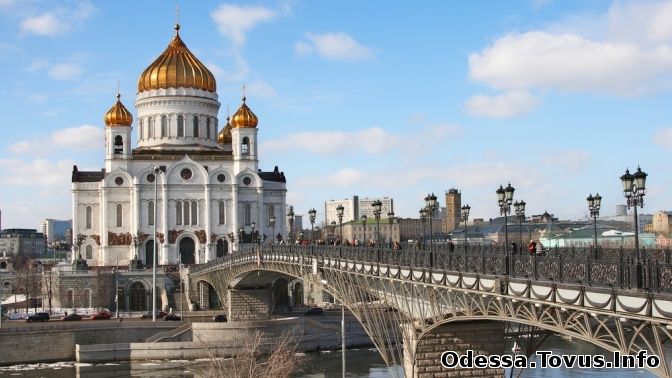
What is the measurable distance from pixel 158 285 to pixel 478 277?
168 feet

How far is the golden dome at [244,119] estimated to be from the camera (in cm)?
8288

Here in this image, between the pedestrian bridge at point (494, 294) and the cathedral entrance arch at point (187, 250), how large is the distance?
3915 cm

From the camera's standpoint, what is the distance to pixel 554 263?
709 inches

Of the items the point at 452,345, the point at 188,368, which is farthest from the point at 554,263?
the point at 188,368

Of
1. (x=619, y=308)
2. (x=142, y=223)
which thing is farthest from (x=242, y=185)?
(x=619, y=308)

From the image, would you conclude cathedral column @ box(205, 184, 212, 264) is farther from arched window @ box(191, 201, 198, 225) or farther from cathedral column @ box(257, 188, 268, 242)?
cathedral column @ box(257, 188, 268, 242)

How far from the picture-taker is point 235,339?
173 ft

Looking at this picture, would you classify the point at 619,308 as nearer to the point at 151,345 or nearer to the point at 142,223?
the point at 151,345

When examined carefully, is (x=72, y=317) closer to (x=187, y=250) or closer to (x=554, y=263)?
(x=187, y=250)

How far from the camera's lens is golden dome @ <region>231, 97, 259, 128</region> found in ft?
272

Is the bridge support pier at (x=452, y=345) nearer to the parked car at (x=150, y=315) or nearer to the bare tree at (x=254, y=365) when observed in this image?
the bare tree at (x=254, y=365)

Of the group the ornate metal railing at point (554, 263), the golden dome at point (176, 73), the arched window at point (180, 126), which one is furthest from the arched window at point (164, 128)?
the ornate metal railing at point (554, 263)

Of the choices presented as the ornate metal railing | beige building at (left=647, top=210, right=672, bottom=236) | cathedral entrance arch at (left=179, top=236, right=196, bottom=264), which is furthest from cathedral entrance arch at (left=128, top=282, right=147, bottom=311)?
beige building at (left=647, top=210, right=672, bottom=236)

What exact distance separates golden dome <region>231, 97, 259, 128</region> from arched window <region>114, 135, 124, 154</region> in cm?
1014
